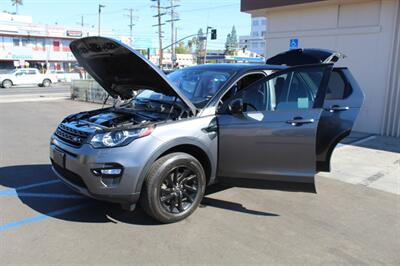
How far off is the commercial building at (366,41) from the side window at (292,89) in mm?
6431

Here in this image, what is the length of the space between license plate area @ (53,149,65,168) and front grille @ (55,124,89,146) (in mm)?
151

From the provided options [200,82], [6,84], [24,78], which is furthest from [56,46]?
[200,82]

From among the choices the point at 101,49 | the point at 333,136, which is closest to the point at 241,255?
the point at 333,136

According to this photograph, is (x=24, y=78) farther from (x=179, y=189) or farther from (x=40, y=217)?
(x=179, y=189)

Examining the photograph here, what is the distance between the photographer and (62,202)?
14.7ft

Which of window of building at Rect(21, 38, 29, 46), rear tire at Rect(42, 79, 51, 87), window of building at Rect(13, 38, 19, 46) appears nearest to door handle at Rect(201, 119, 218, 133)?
rear tire at Rect(42, 79, 51, 87)

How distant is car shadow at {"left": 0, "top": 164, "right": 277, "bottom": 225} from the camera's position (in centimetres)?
406

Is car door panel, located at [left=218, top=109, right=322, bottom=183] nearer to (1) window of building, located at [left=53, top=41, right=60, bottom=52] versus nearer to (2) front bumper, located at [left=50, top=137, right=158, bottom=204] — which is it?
(2) front bumper, located at [left=50, top=137, right=158, bottom=204]

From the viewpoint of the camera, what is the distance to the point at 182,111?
13.3 feet

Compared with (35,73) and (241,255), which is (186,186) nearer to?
(241,255)

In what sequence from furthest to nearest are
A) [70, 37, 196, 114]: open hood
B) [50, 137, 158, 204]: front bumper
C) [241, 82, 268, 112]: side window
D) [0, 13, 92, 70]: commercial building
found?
1. [0, 13, 92, 70]: commercial building
2. [241, 82, 268, 112]: side window
3. [70, 37, 196, 114]: open hood
4. [50, 137, 158, 204]: front bumper

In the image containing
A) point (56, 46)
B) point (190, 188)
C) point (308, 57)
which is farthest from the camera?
point (56, 46)

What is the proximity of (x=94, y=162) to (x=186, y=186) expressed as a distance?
1099mm

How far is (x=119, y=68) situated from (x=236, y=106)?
1723 mm
